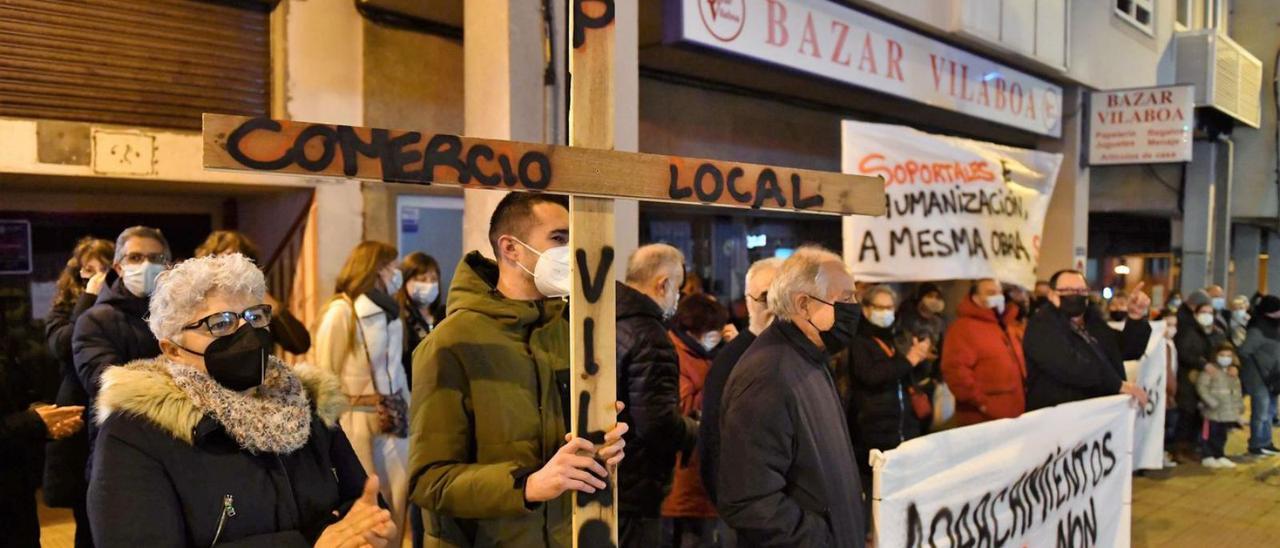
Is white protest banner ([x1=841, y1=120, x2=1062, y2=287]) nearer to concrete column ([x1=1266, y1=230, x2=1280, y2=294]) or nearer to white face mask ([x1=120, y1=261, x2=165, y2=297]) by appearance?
white face mask ([x1=120, y1=261, x2=165, y2=297])

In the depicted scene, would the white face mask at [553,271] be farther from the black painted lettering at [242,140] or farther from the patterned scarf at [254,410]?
the black painted lettering at [242,140]

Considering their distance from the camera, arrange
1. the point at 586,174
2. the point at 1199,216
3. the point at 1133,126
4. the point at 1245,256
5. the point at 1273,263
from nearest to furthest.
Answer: the point at 586,174, the point at 1133,126, the point at 1199,216, the point at 1245,256, the point at 1273,263

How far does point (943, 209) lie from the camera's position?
6168 mm

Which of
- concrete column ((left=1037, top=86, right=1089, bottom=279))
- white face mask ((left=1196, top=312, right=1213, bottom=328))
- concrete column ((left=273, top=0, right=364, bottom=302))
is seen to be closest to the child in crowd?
white face mask ((left=1196, top=312, right=1213, bottom=328))

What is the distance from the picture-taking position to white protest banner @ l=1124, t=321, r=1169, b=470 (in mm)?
6672

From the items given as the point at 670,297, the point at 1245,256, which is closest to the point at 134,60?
the point at 670,297

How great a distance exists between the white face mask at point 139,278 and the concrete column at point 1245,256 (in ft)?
68.4

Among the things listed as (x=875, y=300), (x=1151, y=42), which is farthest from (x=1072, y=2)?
(x=875, y=300)

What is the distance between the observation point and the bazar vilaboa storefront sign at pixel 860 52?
19.3 feet

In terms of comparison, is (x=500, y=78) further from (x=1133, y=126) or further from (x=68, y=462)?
(x=1133, y=126)

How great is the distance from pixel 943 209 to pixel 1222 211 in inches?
516

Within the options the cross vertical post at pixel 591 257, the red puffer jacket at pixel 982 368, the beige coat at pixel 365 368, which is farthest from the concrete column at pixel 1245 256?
the cross vertical post at pixel 591 257

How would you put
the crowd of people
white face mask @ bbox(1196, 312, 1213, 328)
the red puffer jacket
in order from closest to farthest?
Answer: the crowd of people
the red puffer jacket
white face mask @ bbox(1196, 312, 1213, 328)

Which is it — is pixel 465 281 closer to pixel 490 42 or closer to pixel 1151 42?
pixel 490 42
